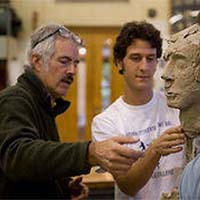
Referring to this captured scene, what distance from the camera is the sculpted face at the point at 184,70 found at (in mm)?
1283

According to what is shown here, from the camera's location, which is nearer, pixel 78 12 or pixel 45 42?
pixel 45 42

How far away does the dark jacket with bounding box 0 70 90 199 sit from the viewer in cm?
121

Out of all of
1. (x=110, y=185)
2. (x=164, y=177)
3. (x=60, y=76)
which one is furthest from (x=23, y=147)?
(x=110, y=185)

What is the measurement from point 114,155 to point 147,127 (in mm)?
679

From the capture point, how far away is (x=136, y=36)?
1862 mm

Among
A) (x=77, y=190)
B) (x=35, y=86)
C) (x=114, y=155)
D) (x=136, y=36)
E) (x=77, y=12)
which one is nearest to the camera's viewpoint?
(x=114, y=155)

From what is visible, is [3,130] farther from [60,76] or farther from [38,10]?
[38,10]

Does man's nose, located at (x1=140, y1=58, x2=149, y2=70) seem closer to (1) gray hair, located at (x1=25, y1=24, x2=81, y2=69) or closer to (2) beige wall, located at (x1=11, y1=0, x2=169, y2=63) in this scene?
(1) gray hair, located at (x1=25, y1=24, x2=81, y2=69)

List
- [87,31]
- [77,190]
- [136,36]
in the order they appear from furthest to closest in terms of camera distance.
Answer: [87,31], [136,36], [77,190]

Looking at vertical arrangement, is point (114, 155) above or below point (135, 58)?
below

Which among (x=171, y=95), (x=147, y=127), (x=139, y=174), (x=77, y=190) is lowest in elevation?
(x=77, y=190)

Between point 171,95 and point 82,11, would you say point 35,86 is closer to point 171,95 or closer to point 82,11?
point 171,95

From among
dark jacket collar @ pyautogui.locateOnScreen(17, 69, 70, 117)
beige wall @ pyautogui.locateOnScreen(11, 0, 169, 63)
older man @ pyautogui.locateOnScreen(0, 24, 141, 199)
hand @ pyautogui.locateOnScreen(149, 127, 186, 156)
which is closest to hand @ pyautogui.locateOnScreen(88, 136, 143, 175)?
older man @ pyautogui.locateOnScreen(0, 24, 141, 199)

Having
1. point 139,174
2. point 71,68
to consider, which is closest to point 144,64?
point 71,68
